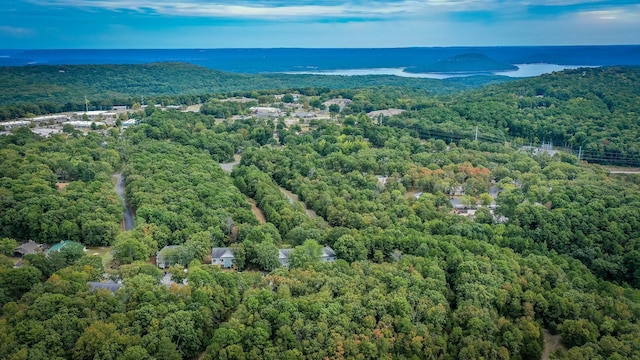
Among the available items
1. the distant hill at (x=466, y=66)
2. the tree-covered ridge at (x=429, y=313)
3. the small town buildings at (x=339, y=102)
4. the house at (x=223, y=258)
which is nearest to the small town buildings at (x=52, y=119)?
the small town buildings at (x=339, y=102)

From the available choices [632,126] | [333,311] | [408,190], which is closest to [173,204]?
[333,311]

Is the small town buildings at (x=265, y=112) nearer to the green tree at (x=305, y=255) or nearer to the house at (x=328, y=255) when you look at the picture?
the house at (x=328, y=255)

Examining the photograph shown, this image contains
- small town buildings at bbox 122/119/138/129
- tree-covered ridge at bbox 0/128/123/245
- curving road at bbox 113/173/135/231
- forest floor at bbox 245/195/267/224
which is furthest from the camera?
small town buildings at bbox 122/119/138/129

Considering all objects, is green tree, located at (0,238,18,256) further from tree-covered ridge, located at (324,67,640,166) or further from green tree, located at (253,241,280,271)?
tree-covered ridge, located at (324,67,640,166)

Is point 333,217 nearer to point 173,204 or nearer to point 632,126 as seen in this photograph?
point 173,204

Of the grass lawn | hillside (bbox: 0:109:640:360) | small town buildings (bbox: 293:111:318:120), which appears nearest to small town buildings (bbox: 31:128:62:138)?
hillside (bbox: 0:109:640:360)
